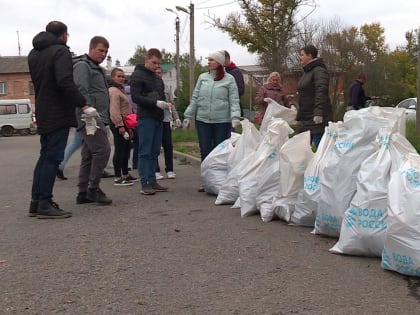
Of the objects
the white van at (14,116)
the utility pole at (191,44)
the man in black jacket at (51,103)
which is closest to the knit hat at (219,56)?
the man in black jacket at (51,103)

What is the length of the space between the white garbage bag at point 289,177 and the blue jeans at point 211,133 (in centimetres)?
199

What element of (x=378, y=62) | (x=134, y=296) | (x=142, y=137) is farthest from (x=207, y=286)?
(x=378, y=62)

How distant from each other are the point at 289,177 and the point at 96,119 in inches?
82.2

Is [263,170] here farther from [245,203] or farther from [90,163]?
[90,163]

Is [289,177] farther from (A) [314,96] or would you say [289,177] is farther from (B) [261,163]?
(A) [314,96]

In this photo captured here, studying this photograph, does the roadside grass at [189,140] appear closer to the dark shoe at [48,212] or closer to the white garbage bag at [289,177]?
the white garbage bag at [289,177]

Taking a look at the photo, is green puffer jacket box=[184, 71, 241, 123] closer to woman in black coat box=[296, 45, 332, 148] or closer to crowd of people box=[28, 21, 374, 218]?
crowd of people box=[28, 21, 374, 218]

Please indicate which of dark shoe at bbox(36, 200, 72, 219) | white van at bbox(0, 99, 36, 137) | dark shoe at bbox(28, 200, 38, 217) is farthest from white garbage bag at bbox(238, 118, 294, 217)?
white van at bbox(0, 99, 36, 137)

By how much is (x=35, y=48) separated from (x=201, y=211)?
2.22m

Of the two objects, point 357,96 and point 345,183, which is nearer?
point 345,183

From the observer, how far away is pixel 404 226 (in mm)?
3482

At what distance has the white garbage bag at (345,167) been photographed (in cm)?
436

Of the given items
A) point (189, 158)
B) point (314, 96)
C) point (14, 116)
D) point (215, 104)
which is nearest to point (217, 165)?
point (215, 104)

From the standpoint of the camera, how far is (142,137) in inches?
271
